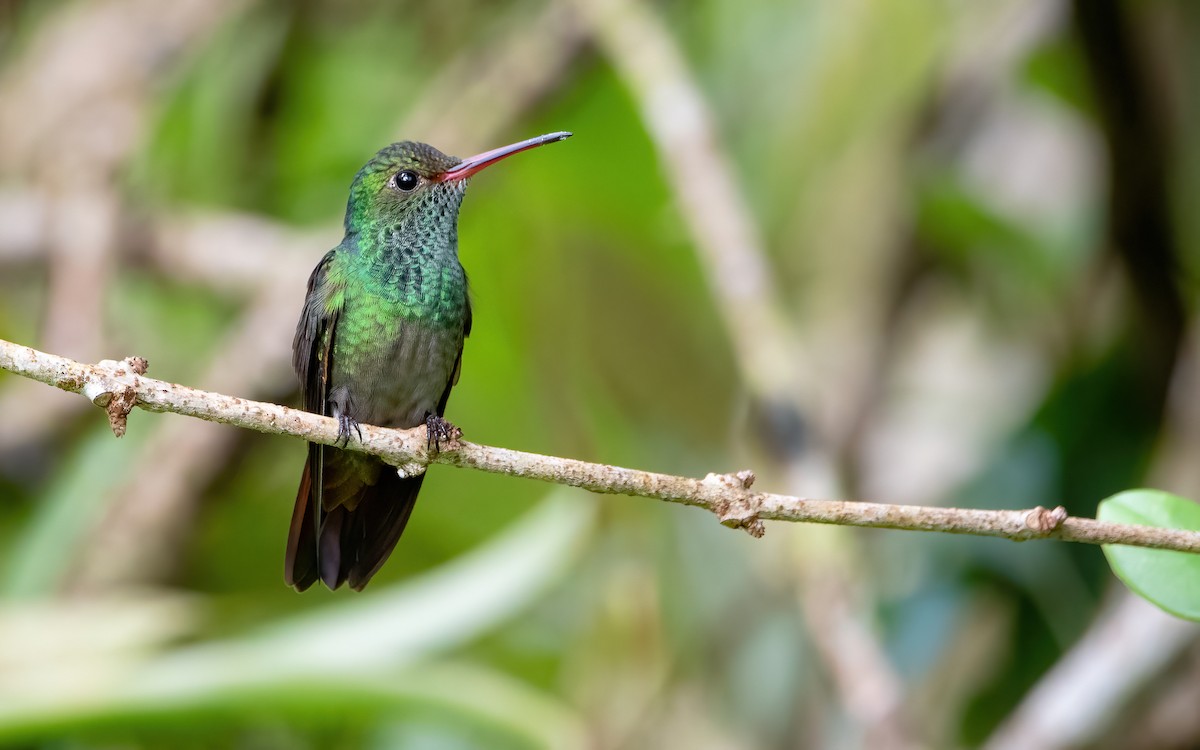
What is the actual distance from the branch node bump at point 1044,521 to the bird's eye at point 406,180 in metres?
0.95

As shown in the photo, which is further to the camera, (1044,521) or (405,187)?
(405,187)

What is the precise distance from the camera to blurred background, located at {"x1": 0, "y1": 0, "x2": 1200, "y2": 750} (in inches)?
104

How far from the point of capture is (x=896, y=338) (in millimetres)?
4098

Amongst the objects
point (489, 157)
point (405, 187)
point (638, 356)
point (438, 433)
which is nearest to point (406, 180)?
point (405, 187)

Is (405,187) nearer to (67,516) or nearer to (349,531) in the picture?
(349,531)

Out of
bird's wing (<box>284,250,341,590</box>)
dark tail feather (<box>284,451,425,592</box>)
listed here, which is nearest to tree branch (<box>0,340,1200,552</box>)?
dark tail feather (<box>284,451,425,592</box>)

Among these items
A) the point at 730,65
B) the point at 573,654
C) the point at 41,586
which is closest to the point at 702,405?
the point at 573,654

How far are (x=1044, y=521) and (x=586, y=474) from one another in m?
0.43

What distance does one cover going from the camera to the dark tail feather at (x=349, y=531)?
1.58 meters

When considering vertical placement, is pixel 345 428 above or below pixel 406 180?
below

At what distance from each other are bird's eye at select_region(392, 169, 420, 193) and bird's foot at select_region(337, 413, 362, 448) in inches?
12.9

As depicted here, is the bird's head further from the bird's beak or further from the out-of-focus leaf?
the out-of-focus leaf

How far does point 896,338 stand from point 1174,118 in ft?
3.36

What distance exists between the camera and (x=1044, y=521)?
1293 millimetres
